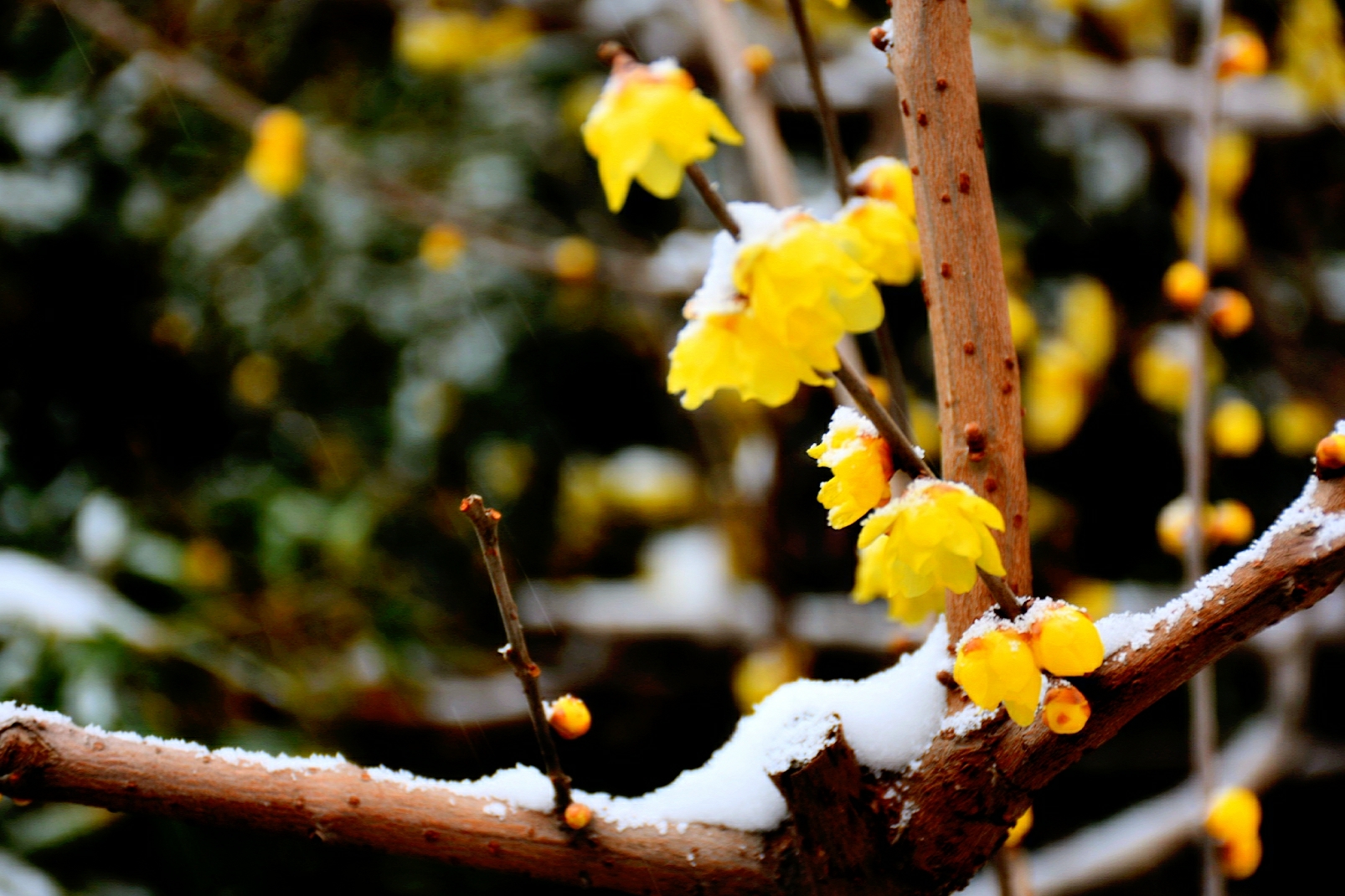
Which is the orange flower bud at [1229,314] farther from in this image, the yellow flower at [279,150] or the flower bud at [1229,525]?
the yellow flower at [279,150]

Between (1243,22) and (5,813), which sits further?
(1243,22)

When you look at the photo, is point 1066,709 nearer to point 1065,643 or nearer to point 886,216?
point 1065,643

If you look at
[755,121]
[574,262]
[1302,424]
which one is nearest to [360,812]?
[755,121]

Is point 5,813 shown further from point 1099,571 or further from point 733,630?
point 1099,571

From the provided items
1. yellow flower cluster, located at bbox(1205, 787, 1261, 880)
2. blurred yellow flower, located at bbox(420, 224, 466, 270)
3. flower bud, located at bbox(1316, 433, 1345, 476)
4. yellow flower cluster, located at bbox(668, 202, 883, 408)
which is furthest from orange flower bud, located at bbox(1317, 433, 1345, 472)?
blurred yellow flower, located at bbox(420, 224, 466, 270)

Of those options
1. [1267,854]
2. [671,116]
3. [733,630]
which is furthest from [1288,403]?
[671,116]

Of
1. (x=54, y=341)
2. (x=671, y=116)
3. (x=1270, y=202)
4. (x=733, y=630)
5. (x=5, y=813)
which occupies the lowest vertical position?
(x=5, y=813)

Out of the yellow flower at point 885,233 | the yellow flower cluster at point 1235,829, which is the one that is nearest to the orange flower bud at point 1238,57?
the yellow flower at point 885,233
